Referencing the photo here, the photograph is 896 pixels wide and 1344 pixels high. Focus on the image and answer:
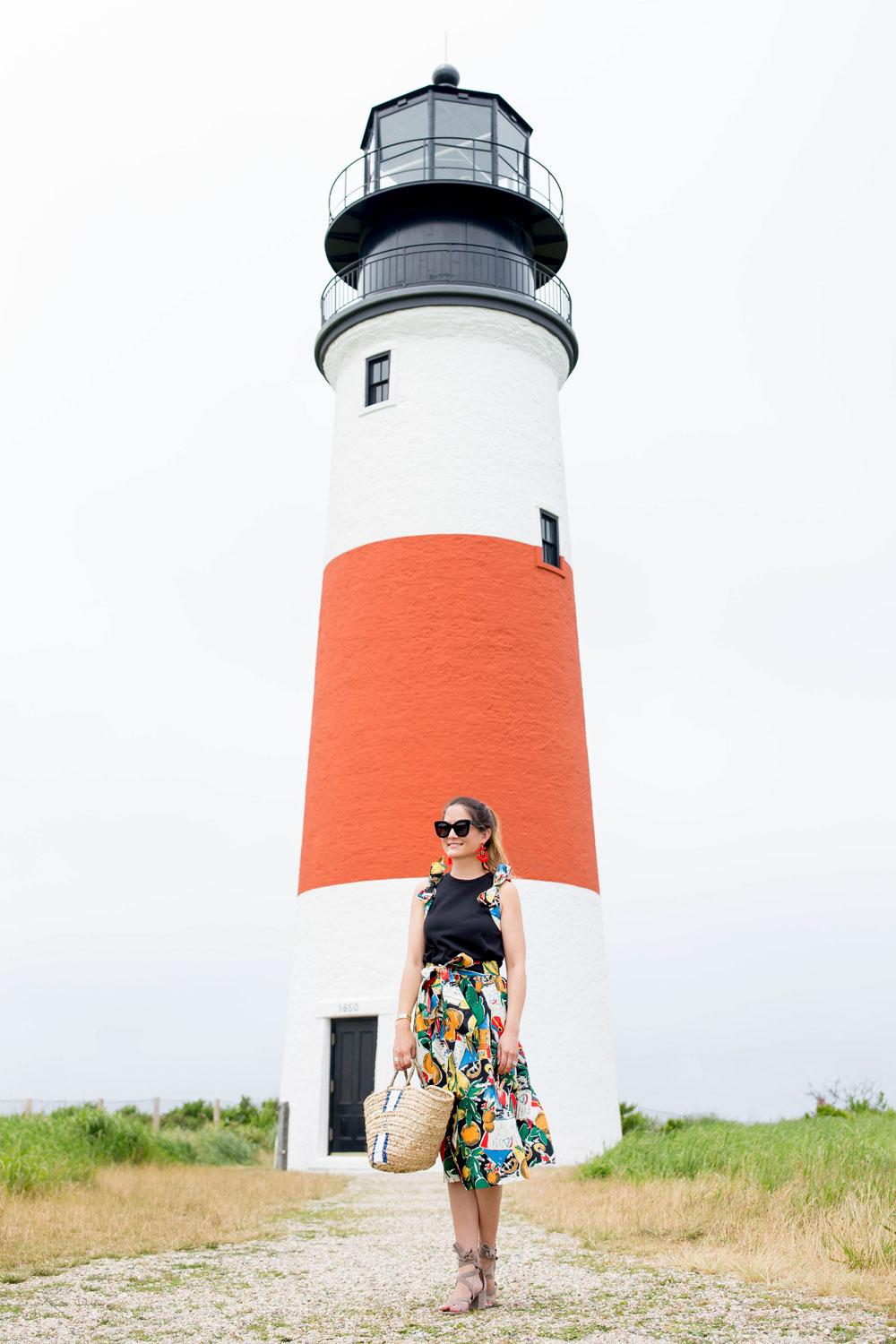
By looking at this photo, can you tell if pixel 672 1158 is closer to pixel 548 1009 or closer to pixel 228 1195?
pixel 228 1195

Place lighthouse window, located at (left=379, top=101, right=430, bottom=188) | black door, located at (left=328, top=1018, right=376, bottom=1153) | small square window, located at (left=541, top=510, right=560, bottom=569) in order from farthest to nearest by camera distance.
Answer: lighthouse window, located at (left=379, top=101, right=430, bottom=188)
small square window, located at (left=541, top=510, right=560, bottom=569)
black door, located at (left=328, top=1018, right=376, bottom=1153)

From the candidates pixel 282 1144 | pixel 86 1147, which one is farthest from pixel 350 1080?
pixel 86 1147

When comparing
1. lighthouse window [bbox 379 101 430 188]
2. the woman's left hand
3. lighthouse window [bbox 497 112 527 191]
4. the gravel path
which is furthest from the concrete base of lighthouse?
lighthouse window [bbox 379 101 430 188]

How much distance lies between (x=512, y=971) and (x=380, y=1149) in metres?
0.94

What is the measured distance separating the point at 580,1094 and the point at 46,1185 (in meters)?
7.22

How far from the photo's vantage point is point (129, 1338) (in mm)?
4824

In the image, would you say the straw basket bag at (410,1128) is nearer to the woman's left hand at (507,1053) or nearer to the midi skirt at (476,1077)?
the midi skirt at (476,1077)

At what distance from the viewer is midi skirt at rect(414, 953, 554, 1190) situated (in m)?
5.43

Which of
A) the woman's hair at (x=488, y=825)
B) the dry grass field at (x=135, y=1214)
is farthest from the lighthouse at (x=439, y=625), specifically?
the woman's hair at (x=488, y=825)

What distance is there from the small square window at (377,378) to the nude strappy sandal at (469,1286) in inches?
550

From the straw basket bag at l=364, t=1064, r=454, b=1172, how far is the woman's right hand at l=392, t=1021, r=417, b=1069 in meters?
0.15

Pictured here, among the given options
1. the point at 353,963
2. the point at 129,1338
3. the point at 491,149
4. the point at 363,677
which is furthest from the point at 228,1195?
the point at 491,149

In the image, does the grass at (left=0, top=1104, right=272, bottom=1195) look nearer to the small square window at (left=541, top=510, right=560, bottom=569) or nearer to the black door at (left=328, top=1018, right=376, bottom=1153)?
the black door at (left=328, top=1018, right=376, bottom=1153)

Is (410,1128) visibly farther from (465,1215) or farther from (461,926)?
(461,926)
